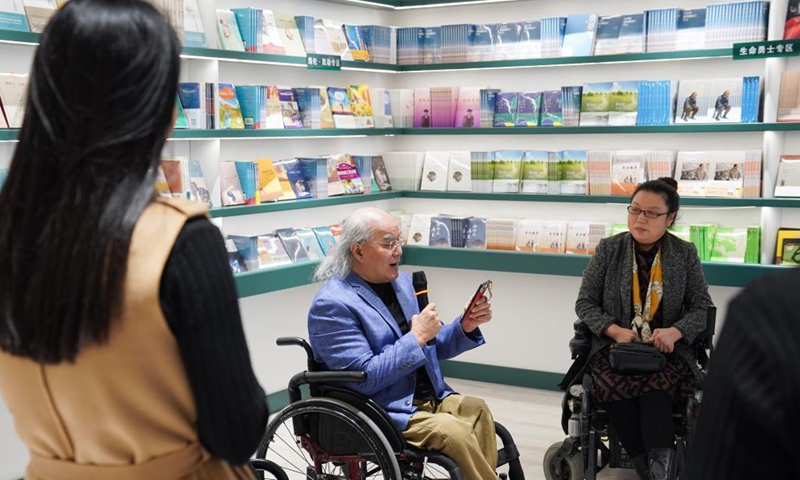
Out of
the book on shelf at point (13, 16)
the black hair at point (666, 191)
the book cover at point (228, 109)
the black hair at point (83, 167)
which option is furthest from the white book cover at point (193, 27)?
the black hair at point (83, 167)

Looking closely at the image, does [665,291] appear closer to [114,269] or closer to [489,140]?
[489,140]

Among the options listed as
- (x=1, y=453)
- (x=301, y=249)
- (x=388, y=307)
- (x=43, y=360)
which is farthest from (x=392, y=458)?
(x=301, y=249)

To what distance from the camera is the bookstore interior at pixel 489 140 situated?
5.18m

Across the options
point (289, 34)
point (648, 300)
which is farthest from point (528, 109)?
point (648, 300)

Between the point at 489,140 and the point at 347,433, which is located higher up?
the point at 489,140

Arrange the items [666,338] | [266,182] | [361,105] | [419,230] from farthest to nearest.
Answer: [419,230] → [361,105] → [266,182] → [666,338]

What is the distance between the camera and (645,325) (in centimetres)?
422

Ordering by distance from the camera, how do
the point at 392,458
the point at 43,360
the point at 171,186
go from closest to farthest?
the point at 43,360, the point at 392,458, the point at 171,186

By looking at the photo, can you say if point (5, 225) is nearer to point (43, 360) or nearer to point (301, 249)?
point (43, 360)

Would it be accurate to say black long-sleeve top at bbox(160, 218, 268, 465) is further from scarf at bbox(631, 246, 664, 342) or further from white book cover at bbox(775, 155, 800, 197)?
white book cover at bbox(775, 155, 800, 197)

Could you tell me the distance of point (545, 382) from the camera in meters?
6.08

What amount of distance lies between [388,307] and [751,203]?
2665 mm

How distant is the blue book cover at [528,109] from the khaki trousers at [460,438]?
9.67 feet

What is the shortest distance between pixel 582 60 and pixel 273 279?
234 centimetres
